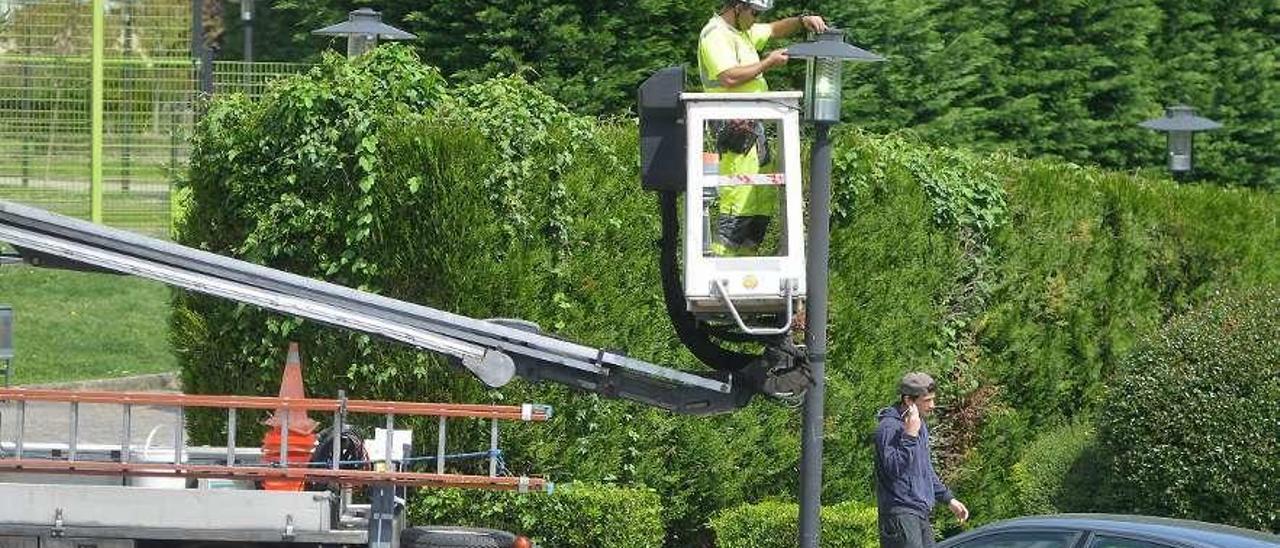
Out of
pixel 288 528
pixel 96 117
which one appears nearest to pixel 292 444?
pixel 288 528

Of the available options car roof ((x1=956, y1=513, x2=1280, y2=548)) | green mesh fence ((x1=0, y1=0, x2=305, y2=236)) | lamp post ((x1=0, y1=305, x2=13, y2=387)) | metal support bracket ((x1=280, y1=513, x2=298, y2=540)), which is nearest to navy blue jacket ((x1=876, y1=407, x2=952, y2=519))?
car roof ((x1=956, y1=513, x2=1280, y2=548))

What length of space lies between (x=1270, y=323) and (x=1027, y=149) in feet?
23.0

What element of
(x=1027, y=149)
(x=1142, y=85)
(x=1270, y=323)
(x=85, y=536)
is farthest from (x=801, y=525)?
(x=1142, y=85)

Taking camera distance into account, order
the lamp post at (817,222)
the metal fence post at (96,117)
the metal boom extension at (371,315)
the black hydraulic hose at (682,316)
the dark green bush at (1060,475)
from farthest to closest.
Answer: the metal fence post at (96,117), the dark green bush at (1060,475), the lamp post at (817,222), the black hydraulic hose at (682,316), the metal boom extension at (371,315)

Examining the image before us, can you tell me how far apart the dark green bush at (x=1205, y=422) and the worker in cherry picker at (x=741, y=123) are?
554 centimetres

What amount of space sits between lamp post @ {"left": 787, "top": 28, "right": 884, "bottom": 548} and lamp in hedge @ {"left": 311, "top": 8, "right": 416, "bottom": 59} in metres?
4.92

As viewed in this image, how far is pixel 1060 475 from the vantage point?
15.5m

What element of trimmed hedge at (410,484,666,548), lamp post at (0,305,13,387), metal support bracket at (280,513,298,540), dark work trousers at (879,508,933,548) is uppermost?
lamp post at (0,305,13,387)

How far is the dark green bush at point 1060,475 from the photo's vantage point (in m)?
15.1

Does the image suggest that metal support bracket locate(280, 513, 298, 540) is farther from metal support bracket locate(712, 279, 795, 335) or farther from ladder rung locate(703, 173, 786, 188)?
ladder rung locate(703, 173, 786, 188)

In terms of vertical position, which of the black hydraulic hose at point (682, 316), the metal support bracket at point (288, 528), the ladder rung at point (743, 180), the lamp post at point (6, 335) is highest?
the ladder rung at point (743, 180)

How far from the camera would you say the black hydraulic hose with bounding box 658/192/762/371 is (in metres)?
8.38

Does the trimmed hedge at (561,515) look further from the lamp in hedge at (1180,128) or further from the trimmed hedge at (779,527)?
the lamp in hedge at (1180,128)

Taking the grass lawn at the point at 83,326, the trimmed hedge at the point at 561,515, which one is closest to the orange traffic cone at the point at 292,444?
the trimmed hedge at the point at 561,515
